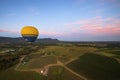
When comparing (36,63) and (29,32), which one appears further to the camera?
(29,32)

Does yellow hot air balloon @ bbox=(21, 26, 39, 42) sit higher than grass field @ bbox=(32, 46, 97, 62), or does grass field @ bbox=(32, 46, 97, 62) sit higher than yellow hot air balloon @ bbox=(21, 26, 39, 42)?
yellow hot air balloon @ bbox=(21, 26, 39, 42)

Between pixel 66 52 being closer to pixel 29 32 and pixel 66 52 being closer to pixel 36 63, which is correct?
pixel 29 32

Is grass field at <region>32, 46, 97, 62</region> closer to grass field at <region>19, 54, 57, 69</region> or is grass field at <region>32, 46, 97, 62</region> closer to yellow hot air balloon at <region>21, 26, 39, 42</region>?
grass field at <region>19, 54, 57, 69</region>

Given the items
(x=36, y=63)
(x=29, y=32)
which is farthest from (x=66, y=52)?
(x=36, y=63)

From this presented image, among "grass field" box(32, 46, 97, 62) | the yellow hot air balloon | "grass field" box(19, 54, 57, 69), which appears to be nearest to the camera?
"grass field" box(19, 54, 57, 69)

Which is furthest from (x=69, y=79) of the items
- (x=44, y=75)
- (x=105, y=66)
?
(x=105, y=66)

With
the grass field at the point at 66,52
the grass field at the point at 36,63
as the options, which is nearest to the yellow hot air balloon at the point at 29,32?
the grass field at the point at 36,63

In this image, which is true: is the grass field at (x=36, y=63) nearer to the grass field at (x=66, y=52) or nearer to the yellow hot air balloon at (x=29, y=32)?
the grass field at (x=66, y=52)

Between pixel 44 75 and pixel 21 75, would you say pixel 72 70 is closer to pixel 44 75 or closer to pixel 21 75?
pixel 44 75

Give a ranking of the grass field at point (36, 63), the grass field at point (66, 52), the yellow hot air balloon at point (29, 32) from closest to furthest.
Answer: the grass field at point (36, 63) < the grass field at point (66, 52) < the yellow hot air balloon at point (29, 32)

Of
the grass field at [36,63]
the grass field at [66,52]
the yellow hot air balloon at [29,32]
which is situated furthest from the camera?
the yellow hot air balloon at [29,32]

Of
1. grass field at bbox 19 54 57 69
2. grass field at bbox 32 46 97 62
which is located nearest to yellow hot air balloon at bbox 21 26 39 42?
grass field at bbox 19 54 57 69

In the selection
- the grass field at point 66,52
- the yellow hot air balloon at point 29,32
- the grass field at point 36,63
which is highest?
the yellow hot air balloon at point 29,32
